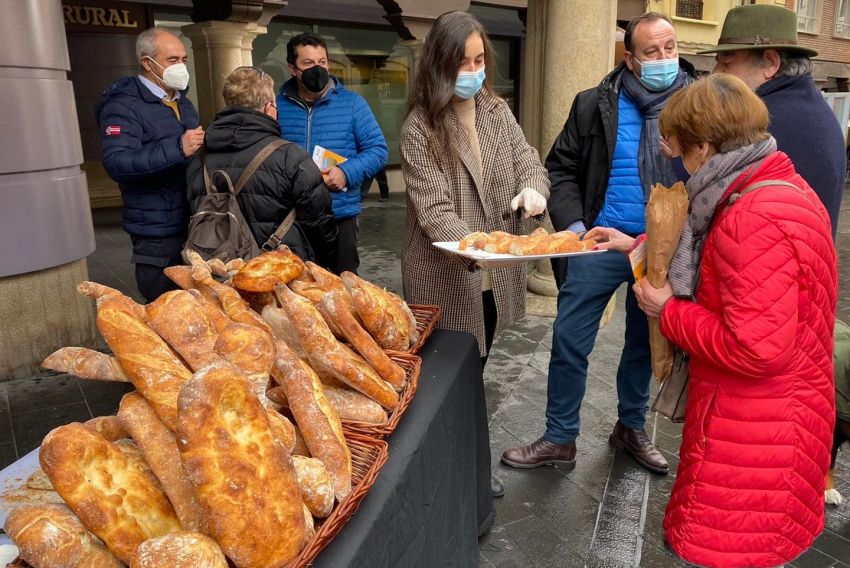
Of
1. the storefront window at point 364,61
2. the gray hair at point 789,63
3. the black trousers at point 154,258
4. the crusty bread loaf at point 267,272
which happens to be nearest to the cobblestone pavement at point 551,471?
the black trousers at point 154,258

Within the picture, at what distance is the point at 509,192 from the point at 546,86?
9.10 ft

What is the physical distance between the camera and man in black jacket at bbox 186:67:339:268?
3.13m

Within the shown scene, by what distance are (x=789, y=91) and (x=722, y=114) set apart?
0.93 meters

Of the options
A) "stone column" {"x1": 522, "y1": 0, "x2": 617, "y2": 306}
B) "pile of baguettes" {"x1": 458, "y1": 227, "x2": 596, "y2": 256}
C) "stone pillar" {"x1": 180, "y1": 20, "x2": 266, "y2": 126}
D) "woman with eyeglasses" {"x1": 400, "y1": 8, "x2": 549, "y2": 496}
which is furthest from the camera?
"stone pillar" {"x1": 180, "y1": 20, "x2": 266, "y2": 126}

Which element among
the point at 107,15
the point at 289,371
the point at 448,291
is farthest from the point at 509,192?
the point at 107,15

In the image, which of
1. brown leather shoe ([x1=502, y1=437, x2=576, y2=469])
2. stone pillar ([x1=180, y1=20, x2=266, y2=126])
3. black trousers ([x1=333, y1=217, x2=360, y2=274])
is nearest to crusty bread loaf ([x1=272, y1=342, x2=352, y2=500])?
brown leather shoe ([x1=502, y1=437, x2=576, y2=469])

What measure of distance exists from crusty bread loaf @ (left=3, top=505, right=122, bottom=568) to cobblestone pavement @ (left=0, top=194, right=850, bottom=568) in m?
1.84

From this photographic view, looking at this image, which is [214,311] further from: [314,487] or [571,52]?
[571,52]

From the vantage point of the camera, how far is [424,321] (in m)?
2.38

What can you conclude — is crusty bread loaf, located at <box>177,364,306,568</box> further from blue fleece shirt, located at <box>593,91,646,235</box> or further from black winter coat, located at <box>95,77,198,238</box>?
black winter coat, located at <box>95,77,198,238</box>

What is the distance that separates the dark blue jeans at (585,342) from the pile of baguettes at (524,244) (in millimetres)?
583

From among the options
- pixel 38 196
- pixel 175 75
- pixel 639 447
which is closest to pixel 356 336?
pixel 639 447

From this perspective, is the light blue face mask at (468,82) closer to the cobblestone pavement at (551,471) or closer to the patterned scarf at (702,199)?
the patterned scarf at (702,199)

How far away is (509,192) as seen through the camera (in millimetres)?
2895
